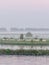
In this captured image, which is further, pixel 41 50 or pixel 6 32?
pixel 6 32

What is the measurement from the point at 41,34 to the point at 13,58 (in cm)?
691

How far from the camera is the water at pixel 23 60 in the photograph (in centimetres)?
1210

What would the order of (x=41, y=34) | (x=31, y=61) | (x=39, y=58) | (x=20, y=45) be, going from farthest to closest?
(x=41, y=34) → (x=20, y=45) → (x=39, y=58) → (x=31, y=61)

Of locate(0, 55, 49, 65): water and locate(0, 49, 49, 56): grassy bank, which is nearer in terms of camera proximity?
locate(0, 55, 49, 65): water

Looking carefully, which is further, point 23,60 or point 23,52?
point 23,52

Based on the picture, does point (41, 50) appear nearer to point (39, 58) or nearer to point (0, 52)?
point (39, 58)

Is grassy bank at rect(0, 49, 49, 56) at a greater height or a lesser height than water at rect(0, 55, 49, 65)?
greater

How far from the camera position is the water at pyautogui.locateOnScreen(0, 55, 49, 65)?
476 inches

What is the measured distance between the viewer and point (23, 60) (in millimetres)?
12969

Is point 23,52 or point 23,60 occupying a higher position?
point 23,52

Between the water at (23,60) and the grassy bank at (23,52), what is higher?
the grassy bank at (23,52)

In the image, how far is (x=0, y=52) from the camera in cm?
1453

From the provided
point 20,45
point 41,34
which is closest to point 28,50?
point 20,45

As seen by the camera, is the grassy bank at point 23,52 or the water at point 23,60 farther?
the grassy bank at point 23,52
